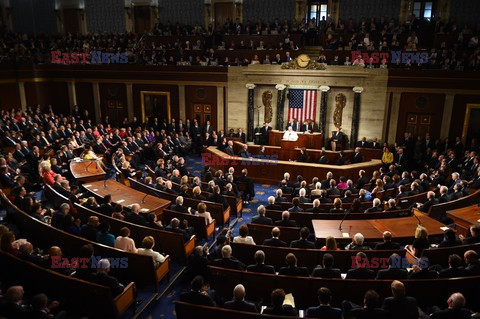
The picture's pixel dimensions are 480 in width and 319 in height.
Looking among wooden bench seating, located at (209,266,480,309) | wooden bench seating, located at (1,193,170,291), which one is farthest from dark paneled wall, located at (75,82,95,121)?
wooden bench seating, located at (209,266,480,309)

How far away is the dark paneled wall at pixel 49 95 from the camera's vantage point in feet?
63.3

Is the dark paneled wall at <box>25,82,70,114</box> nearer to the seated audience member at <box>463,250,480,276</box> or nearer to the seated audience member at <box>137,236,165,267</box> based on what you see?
the seated audience member at <box>137,236,165,267</box>

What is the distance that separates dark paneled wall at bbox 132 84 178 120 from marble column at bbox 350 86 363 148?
27.3 feet

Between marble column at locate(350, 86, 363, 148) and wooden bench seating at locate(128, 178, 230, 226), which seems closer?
wooden bench seating at locate(128, 178, 230, 226)

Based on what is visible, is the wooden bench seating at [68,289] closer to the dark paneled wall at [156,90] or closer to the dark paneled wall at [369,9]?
the dark paneled wall at [156,90]

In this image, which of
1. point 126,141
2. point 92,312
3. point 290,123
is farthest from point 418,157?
point 92,312

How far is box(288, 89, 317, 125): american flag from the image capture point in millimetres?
16219

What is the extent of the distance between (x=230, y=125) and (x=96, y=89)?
24.6ft

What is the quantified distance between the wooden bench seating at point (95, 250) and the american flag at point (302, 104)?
451 inches

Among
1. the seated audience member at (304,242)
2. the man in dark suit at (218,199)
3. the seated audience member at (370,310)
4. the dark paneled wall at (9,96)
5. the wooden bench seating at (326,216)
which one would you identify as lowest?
the man in dark suit at (218,199)

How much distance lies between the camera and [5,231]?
572 centimetres

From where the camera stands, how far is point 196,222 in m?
7.77

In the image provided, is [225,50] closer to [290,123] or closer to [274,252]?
[290,123]

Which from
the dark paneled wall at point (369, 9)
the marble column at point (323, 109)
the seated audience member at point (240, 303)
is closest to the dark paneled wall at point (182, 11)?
the dark paneled wall at point (369, 9)
